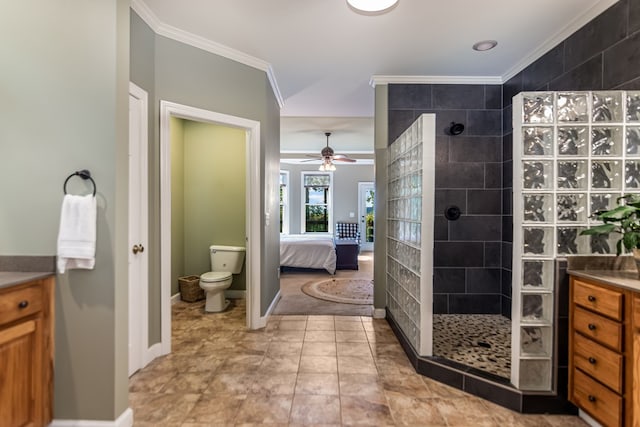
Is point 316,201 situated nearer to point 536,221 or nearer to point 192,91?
point 192,91

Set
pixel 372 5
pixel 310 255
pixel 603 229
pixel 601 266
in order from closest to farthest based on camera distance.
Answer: pixel 603 229
pixel 601 266
pixel 372 5
pixel 310 255

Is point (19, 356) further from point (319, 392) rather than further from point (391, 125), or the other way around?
point (391, 125)

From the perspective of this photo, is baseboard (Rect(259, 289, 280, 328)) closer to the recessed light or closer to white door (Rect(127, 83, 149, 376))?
white door (Rect(127, 83, 149, 376))

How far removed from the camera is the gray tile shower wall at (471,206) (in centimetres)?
354

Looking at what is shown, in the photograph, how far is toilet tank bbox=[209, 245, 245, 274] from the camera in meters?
4.19

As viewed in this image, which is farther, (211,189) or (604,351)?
(211,189)

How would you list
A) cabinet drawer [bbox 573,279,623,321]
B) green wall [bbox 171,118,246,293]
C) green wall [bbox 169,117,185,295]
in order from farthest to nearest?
green wall [bbox 171,118,246,293] < green wall [bbox 169,117,185,295] < cabinet drawer [bbox 573,279,623,321]

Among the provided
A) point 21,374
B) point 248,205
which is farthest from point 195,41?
point 21,374

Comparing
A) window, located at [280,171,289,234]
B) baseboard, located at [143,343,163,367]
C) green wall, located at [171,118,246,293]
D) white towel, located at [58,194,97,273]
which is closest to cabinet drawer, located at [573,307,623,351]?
white towel, located at [58,194,97,273]

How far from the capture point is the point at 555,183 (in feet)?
6.21

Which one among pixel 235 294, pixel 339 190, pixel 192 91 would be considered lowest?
pixel 235 294

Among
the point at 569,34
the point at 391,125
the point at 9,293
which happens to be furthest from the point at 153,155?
the point at 569,34

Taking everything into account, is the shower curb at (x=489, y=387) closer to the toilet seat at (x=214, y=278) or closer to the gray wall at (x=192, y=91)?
the gray wall at (x=192, y=91)

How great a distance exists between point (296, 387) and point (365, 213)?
24.7 ft
